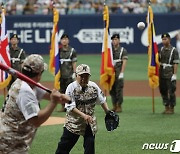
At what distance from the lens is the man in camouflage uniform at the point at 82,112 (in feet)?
35.1

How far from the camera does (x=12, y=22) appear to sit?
112 feet

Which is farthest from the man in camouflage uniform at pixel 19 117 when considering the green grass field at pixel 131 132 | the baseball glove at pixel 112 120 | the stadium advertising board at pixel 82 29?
the stadium advertising board at pixel 82 29

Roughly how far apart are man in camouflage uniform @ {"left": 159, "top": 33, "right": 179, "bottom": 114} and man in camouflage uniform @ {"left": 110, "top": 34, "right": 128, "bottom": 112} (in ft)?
3.87

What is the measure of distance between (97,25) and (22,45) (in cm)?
402

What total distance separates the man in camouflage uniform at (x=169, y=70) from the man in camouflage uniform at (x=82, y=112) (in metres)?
7.56

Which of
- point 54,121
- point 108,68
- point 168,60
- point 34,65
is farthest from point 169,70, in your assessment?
point 34,65

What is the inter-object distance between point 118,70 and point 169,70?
162 cm

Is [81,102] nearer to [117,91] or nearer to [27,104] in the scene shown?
[27,104]

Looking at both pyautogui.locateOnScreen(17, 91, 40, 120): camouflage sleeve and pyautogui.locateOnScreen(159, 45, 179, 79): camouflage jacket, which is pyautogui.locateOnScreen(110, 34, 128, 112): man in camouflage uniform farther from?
pyautogui.locateOnScreen(17, 91, 40, 120): camouflage sleeve

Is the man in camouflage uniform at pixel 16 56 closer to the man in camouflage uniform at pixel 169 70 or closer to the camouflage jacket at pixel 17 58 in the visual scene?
the camouflage jacket at pixel 17 58

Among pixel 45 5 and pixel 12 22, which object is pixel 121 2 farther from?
pixel 12 22

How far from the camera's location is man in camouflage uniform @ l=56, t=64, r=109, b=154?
10.7 metres

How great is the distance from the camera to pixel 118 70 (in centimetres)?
1911


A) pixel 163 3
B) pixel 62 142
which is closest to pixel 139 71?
pixel 163 3
